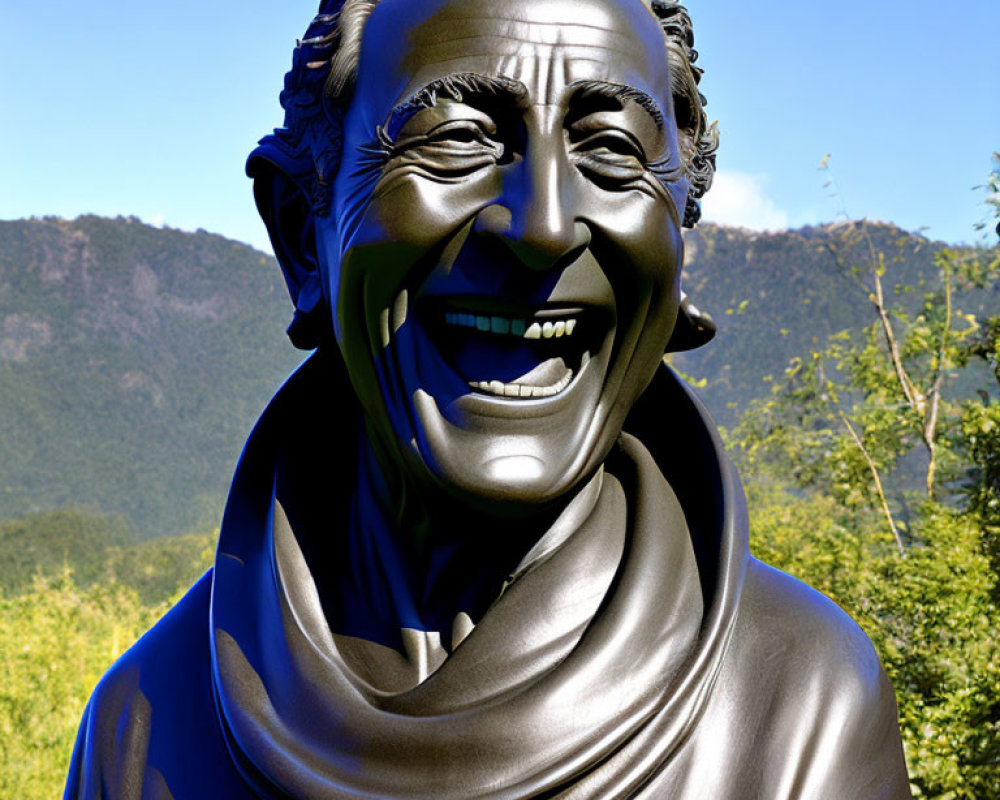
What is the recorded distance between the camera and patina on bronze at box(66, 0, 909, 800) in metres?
1.35

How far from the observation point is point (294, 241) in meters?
1.66

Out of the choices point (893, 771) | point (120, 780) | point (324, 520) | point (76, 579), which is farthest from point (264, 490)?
point (76, 579)

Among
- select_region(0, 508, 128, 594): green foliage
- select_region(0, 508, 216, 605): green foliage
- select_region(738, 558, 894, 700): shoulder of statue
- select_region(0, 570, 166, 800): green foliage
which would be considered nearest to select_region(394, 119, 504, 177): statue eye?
select_region(738, 558, 894, 700): shoulder of statue

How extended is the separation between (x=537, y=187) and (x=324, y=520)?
1.93 ft

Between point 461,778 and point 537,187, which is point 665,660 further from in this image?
point 537,187

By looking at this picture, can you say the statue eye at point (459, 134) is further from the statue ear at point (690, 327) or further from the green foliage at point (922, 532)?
the green foliage at point (922, 532)

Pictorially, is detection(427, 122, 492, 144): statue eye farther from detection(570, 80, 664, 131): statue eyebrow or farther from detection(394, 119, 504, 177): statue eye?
detection(570, 80, 664, 131): statue eyebrow

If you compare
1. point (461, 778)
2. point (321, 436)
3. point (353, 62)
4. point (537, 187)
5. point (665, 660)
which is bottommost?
point (461, 778)

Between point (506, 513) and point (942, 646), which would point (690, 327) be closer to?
point (506, 513)

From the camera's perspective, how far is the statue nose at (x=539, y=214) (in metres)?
1.32

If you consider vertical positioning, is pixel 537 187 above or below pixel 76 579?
above

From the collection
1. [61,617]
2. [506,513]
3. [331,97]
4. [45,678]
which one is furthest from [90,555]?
[506,513]

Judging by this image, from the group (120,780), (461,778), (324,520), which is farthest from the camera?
(324,520)

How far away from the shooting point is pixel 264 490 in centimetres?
170
